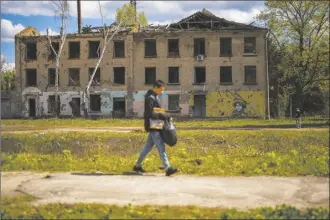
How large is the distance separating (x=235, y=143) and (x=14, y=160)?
17.6ft

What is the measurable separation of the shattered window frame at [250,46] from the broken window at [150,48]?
1.90 metres

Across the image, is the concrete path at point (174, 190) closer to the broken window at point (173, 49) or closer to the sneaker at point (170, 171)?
the sneaker at point (170, 171)

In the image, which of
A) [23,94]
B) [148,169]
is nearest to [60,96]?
[23,94]

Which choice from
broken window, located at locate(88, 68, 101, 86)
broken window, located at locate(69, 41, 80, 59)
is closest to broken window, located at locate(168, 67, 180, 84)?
broken window, located at locate(88, 68, 101, 86)

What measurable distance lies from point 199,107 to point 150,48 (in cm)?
172

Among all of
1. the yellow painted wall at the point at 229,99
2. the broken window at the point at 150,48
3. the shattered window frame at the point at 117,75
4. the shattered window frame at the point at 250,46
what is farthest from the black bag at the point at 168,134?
the shattered window frame at the point at 117,75

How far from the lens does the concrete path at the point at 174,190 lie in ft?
18.2

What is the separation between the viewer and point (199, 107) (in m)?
10.8

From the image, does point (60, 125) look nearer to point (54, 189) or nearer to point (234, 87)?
point (234, 87)

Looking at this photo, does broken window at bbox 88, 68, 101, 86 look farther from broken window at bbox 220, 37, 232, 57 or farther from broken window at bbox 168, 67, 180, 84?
broken window at bbox 220, 37, 232, 57

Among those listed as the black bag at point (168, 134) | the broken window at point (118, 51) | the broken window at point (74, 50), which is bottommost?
the black bag at point (168, 134)

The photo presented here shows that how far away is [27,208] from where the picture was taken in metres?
5.52

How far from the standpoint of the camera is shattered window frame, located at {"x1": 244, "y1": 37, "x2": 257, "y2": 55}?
362 inches

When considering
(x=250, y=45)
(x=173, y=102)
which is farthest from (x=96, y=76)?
(x=250, y=45)
